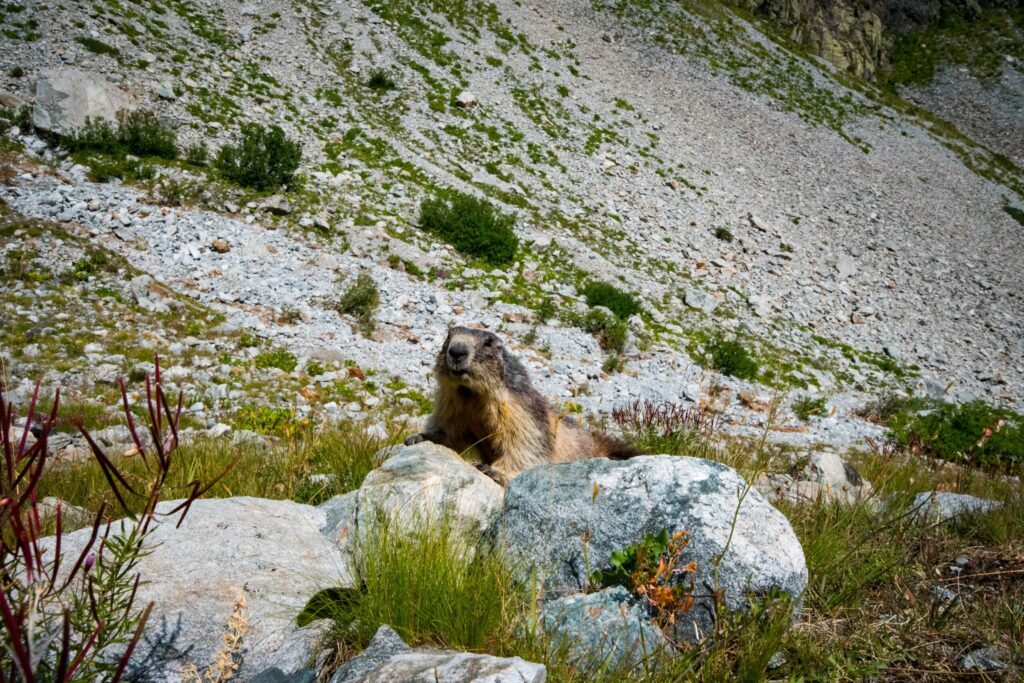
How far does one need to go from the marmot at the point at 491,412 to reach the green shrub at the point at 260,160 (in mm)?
13049

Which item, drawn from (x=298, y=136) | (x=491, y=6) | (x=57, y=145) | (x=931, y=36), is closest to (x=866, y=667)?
(x=57, y=145)

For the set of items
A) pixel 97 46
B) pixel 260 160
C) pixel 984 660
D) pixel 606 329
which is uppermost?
pixel 984 660

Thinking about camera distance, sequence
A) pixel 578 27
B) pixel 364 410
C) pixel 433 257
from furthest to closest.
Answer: pixel 578 27 → pixel 433 257 → pixel 364 410

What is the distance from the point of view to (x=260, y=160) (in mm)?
16531

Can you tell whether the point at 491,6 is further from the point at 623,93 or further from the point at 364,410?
the point at 364,410

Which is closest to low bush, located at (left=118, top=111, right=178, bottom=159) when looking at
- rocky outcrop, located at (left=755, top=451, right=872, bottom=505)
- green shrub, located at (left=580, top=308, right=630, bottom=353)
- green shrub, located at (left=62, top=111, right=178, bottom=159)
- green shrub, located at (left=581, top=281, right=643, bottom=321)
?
green shrub, located at (left=62, top=111, right=178, bottom=159)

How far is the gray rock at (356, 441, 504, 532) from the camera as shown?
3730 mm

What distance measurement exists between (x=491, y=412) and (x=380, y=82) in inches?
900

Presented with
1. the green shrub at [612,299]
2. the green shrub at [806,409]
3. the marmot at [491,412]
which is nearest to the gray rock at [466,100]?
the green shrub at [612,299]

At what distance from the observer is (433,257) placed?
16.2 meters

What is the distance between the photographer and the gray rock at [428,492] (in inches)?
147

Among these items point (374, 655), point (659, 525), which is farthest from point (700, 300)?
point (374, 655)

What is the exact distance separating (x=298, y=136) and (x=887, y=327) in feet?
70.3

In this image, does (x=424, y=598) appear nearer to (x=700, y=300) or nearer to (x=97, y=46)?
(x=700, y=300)
